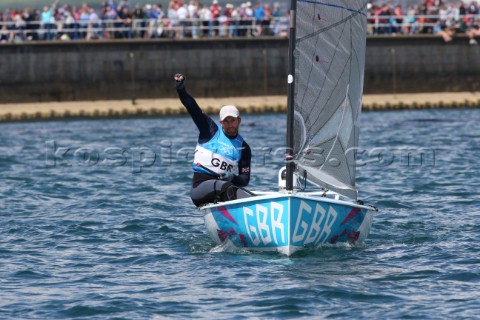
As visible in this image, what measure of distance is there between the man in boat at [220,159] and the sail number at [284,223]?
71 cm

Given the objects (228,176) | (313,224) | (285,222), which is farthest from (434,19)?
(285,222)

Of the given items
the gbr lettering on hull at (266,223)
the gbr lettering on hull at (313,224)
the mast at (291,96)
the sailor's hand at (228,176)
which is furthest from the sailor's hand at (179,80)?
the gbr lettering on hull at (313,224)

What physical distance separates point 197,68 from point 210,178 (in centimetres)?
2801

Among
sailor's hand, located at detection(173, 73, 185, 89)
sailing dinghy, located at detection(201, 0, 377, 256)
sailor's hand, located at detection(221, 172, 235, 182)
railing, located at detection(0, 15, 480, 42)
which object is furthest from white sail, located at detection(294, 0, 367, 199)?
railing, located at detection(0, 15, 480, 42)

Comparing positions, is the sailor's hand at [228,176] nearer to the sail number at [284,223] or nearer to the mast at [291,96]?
the sail number at [284,223]

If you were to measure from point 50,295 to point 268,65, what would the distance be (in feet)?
103

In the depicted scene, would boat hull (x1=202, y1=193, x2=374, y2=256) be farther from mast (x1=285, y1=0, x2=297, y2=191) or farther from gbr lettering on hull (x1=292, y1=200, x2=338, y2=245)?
mast (x1=285, y1=0, x2=297, y2=191)

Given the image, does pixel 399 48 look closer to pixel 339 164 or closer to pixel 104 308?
pixel 339 164

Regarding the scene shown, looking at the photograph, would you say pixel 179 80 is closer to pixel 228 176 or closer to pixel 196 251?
pixel 228 176

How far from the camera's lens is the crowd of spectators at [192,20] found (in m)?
41.4

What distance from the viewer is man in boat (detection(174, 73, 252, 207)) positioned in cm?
1525

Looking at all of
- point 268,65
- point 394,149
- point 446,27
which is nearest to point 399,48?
point 446,27

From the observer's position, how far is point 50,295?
43.7 feet

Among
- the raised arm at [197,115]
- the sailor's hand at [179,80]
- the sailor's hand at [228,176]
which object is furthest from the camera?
the sailor's hand at [228,176]
